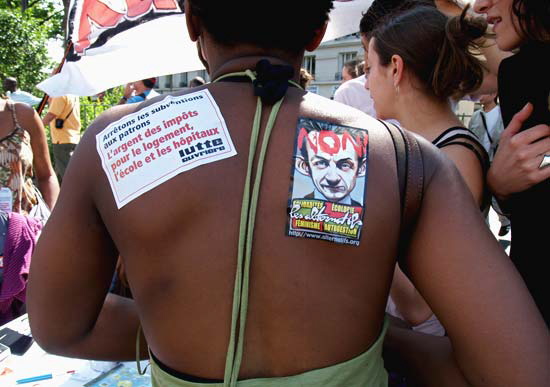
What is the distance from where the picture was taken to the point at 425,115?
165cm

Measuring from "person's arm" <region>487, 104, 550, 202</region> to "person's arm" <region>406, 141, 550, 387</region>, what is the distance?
0.42m

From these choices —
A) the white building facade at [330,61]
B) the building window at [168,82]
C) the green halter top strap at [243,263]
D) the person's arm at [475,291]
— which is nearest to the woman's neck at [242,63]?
the green halter top strap at [243,263]

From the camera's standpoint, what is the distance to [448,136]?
1507 millimetres

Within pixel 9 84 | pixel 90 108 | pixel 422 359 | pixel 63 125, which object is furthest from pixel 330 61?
pixel 422 359

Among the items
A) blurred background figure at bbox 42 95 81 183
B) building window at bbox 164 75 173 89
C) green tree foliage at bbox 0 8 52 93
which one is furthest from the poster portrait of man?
building window at bbox 164 75 173 89

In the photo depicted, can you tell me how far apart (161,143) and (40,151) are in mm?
2403

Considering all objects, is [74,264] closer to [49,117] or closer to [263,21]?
[263,21]

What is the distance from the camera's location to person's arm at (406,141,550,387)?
33.9 inches

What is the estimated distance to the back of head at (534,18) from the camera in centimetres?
116

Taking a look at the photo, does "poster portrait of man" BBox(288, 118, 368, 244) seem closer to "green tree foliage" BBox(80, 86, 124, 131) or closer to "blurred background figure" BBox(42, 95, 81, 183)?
"blurred background figure" BBox(42, 95, 81, 183)

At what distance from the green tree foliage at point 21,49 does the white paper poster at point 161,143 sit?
12947 millimetres

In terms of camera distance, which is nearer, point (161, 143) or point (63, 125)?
point (161, 143)

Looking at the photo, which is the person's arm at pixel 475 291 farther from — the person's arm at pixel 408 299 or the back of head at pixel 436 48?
the back of head at pixel 436 48

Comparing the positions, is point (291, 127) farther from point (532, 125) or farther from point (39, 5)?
point (39, 5)
